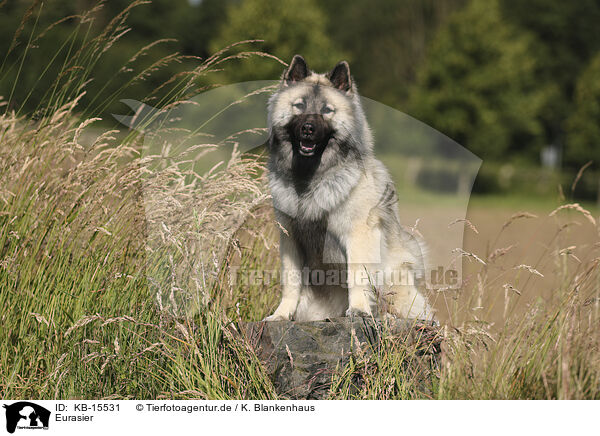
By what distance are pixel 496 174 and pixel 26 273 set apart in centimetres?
1793

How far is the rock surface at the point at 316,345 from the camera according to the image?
9.35ft

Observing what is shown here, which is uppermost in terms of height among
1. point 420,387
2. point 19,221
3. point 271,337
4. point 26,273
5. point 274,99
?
point 274,99

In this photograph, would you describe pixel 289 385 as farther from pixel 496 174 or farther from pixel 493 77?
pixel 496 174

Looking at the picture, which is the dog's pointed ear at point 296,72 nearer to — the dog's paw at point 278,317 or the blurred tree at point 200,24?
the dog's paw at point 278,317

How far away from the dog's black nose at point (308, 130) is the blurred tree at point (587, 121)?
20.3 meters

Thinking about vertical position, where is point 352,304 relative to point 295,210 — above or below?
below

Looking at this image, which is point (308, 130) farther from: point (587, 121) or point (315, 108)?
point (587, 121)

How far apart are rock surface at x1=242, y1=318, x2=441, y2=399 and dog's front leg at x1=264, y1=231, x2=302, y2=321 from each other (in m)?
0.28

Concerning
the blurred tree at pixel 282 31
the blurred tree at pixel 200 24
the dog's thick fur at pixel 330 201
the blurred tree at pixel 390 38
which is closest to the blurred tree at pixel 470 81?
the blurred tree at pixel 390 38

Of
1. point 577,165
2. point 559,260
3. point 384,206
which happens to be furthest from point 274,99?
point 577,165

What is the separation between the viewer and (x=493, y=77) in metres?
16.5
